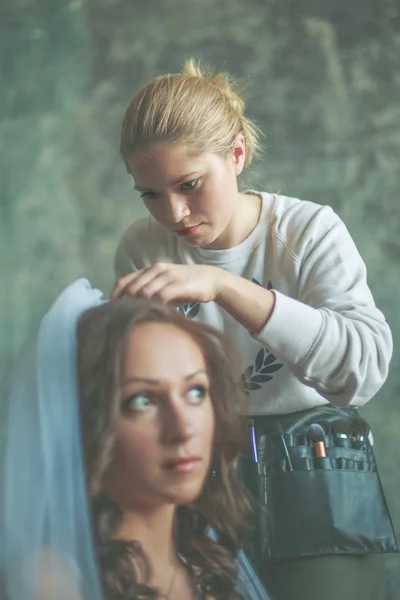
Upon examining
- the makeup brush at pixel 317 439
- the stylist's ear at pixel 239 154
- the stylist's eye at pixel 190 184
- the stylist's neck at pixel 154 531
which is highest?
the stylist's ear at pixel 239 154

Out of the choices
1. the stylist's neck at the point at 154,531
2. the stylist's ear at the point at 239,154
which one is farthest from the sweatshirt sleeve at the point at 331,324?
the stylist's neck at the point at 154,531

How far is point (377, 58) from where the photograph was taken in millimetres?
1161

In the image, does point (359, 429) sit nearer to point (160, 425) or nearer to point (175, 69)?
point (160, 425)

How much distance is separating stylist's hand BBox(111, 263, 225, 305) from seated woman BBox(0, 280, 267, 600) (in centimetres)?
1

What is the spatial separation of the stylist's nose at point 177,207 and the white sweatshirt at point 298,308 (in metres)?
0.03

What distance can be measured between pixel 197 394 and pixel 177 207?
238mm

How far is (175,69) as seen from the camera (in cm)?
110

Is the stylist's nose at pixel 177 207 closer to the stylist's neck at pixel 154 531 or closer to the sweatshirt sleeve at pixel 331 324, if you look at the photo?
the sweatshirt sleeve at pixel 331 324

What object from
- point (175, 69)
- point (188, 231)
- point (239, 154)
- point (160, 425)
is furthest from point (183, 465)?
point (175, 69)

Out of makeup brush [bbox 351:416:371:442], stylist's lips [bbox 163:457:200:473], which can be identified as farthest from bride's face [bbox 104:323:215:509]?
makeup brush [bbox 351:416:371:442]

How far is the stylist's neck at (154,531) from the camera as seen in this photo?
91 centimetres

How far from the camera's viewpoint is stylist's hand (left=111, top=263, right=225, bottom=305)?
94cm

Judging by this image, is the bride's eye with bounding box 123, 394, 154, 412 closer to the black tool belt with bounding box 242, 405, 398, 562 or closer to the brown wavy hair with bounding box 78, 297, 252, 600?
the brown wavy hair with bounding box 78, 297, 252, 600

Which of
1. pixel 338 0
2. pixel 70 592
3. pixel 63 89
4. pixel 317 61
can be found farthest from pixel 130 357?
pixel 338 0
